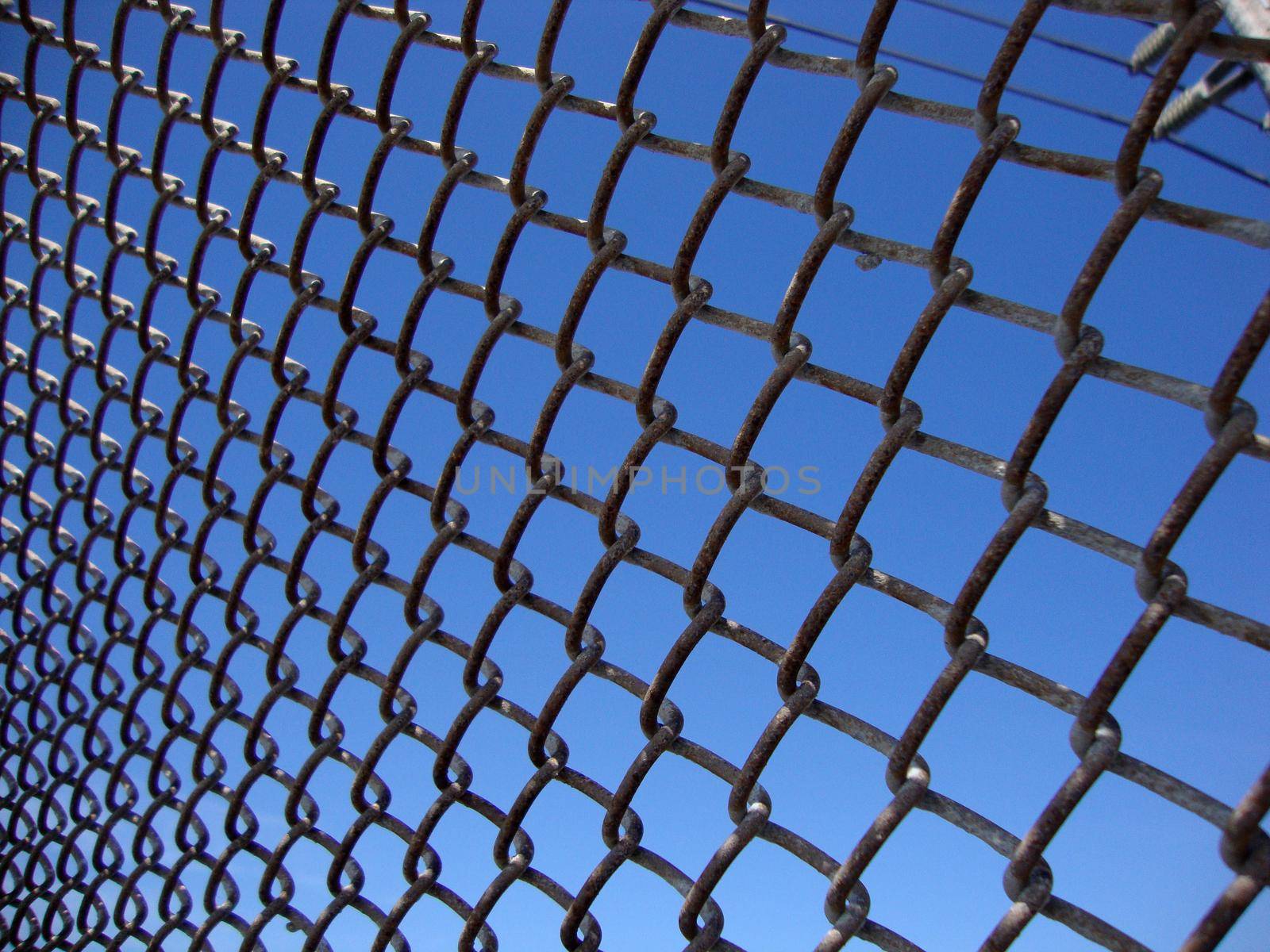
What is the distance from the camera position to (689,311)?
182 cm

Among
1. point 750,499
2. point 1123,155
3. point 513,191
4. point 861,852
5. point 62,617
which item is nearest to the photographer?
point 1123,155

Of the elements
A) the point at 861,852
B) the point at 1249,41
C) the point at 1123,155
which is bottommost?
the point at 861,852

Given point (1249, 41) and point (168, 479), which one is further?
point (168, 479)

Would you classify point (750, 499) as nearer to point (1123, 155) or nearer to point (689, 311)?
point (689, 311)

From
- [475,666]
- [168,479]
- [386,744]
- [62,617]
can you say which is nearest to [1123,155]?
[475,666]

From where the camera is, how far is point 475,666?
7.00ft

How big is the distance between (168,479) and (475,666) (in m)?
1.36

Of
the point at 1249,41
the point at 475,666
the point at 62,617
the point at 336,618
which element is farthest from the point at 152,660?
the point at 1249,41

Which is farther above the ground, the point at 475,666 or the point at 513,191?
the point at 513,191

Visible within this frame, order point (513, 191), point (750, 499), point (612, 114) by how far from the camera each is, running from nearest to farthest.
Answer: point (750, 499)
point (612, 114)
point (513, 191)

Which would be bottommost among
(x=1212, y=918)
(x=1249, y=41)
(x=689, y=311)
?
(x=1212, y=918)

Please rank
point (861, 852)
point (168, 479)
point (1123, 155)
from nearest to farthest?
point (1123, 155) < point (861, 852) < point (168, 479)

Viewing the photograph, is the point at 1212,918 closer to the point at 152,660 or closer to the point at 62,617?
the point at 152,660

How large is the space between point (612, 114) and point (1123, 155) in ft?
3.25
